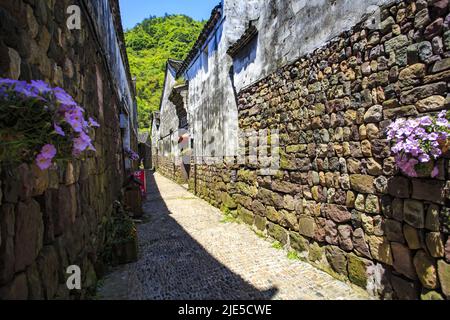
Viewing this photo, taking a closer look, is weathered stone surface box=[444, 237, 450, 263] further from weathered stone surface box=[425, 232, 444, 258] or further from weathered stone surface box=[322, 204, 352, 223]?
weathered stone surface box=[322, 204, 352, 223]

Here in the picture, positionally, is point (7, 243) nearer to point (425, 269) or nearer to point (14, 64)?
point (14, 64)

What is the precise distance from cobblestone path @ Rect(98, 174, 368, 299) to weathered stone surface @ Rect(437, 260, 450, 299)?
34.1 inches

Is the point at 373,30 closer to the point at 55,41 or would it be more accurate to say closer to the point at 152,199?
the point at 55,41

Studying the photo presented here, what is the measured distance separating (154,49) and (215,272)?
44.3m

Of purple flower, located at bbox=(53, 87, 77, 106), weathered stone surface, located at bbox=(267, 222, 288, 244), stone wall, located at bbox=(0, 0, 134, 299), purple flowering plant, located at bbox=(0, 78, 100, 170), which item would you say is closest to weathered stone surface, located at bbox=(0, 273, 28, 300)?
stone wall, located at bbox=(0, 0, 134, 299)

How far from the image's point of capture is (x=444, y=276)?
7.22 ft

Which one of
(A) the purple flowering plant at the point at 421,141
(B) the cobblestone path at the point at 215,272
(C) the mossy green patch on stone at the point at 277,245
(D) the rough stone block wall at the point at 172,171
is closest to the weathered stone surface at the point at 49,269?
(B) the cobblestone path at the point at 215,272

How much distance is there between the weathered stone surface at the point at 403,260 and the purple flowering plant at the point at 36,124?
9.27 ft

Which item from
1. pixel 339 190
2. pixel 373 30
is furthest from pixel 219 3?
pixel 339 190

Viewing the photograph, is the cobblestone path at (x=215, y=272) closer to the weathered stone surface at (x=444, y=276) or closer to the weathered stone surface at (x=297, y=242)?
the weathered stone surface at (x=297, y=242)

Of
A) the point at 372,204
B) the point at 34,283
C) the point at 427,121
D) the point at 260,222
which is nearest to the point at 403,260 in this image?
the point at 372,204

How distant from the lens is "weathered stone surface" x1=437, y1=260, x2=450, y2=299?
2177mm

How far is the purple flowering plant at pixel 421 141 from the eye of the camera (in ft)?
6.88

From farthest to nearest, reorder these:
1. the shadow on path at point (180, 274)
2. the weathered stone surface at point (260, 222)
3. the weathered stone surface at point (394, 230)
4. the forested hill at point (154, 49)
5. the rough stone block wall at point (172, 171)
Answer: the forested hill at point (154, 49) < the rough stone block wall at point (172, 171) < the weathered stone surface at point (260, 222) < the shadow on path at point (180, 274) < the weathered stone surface at point (394, 230)
